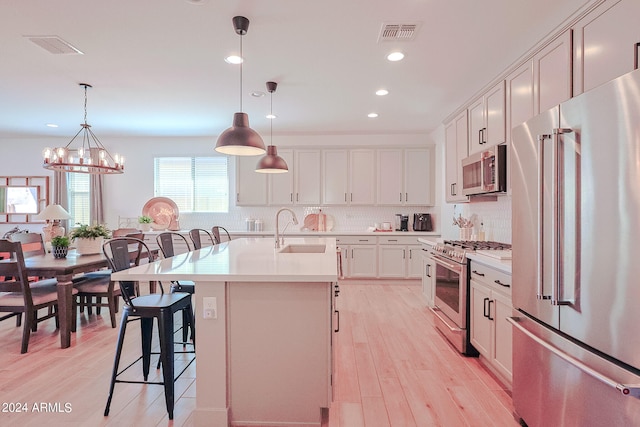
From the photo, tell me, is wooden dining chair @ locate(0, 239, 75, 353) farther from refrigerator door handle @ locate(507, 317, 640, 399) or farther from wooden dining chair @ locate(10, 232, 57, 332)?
refrigerator door handle @ locate(507, 317, 640, 399)

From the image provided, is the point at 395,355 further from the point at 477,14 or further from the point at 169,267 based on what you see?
the point at 477,14

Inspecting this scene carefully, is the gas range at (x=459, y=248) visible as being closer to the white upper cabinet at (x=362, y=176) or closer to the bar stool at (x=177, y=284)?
the bar stool at (x=177, y=284)

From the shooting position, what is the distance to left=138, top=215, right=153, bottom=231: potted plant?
6.16 meters

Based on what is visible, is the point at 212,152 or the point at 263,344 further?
the point at 212,152

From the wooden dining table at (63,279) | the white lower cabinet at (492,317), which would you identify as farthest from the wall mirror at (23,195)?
the white lower cabinet at (492,317)

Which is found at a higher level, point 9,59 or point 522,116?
point 9,59

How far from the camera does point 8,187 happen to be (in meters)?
6.59

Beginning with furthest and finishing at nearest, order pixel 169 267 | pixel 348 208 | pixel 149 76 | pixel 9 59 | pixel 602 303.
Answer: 1. pixel 348 208
2. pixel 149 76
3. pixel 9 59
4. pixel 169 267
5. pixel 602 303

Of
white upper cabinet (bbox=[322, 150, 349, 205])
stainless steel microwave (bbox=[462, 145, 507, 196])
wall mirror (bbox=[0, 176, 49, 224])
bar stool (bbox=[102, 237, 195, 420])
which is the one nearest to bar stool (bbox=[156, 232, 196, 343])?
bar stool (bbox=[102, 237, 195, 420])

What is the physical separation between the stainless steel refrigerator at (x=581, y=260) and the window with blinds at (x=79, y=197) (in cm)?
723

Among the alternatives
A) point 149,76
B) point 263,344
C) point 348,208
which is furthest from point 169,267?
point 348,208

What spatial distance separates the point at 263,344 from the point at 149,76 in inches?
121

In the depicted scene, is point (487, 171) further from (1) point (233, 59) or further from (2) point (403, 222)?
(2) point (403, 222)

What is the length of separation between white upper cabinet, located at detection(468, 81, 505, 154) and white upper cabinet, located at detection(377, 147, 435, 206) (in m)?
2.21
